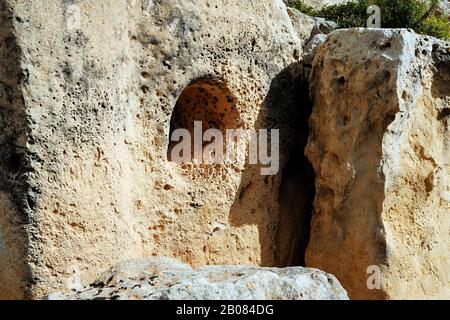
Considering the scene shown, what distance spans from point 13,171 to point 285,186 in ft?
8.56

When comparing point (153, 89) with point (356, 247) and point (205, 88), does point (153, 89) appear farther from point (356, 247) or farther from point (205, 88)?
point (356, 247)

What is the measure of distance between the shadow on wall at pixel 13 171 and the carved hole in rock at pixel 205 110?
1725 millimetres

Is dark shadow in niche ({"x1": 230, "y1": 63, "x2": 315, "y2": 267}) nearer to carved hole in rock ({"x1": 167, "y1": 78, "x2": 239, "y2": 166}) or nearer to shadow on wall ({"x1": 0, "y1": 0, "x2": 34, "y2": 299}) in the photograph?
carved hole in rock ({"x1": 167, "y1": 78, "x2": 239, "y2": 166})

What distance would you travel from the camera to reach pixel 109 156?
18.8ft

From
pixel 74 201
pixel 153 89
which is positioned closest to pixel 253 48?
pixel 153 89

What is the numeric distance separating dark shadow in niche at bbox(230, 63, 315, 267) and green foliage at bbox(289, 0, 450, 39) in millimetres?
2540

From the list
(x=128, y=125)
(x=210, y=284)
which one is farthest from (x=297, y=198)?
(x=210, y=284)

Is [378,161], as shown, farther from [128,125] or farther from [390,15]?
[390,15]

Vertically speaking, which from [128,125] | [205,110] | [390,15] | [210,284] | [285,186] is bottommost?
[210,284]

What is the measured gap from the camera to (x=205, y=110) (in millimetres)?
6891

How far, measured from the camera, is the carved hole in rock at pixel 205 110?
680 cm

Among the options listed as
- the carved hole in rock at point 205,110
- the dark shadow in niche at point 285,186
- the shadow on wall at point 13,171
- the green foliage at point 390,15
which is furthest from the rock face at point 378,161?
the green foliage at point 390,15

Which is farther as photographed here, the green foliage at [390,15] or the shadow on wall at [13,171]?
the green foliage at [390,15]

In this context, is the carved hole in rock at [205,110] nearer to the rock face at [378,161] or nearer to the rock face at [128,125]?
the rock face at [128,125]
